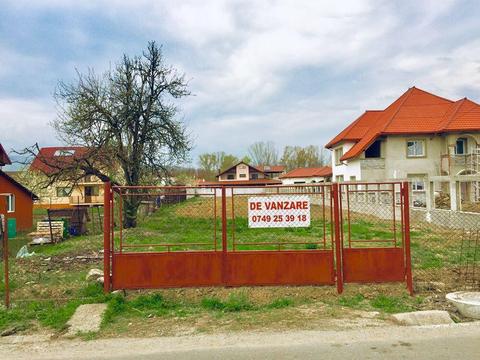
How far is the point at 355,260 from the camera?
723 cm

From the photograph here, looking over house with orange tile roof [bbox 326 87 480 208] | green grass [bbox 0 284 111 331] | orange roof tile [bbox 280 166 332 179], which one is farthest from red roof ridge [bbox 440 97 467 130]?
orange roof tile [bbox 280 166 332 179]

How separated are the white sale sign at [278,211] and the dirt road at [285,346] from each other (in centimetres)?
223

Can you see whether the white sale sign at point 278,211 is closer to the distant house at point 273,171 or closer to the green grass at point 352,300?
the green grass at point 352,300

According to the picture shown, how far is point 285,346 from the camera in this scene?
4992 millimetres

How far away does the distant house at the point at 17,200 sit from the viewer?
83.3ft

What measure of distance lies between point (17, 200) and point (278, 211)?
24733 millimetres

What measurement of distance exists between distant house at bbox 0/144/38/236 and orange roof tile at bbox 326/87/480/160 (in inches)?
928

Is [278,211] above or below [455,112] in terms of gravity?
below

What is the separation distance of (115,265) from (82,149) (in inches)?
567

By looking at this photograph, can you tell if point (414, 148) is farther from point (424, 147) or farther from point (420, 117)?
point (420, 117)


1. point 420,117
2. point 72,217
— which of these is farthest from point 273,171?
point 72,217

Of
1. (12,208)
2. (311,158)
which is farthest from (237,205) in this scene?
(311,158)

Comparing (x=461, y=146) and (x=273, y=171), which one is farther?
(x=273, y=171)

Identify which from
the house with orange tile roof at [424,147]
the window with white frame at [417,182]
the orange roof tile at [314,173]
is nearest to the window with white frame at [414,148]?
the house with orange tile roof at [424,147]
